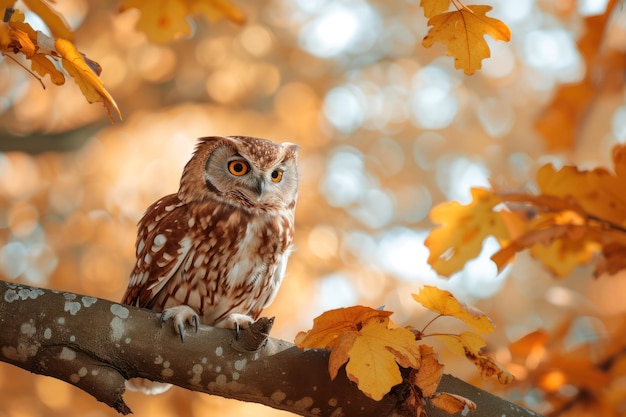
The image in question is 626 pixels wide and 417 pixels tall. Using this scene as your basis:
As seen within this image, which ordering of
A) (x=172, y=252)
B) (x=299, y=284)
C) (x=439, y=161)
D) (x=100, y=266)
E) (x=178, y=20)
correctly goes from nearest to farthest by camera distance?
(x=178, y=20)
(x=172, y=252)
(x=100, y=266)
(x=299, y=284)
(x=439, y=161)

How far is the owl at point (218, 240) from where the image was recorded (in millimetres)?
2340

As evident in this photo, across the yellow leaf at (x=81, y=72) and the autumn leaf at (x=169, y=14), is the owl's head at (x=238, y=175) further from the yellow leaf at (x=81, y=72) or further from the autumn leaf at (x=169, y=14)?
the yellow leaf at (x=81, y=72)

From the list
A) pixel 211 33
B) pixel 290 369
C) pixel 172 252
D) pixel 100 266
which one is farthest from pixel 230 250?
pixel 211 33

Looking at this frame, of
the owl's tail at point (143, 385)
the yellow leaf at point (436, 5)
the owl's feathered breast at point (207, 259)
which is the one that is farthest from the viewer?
the owl's tail at point (143, 385)

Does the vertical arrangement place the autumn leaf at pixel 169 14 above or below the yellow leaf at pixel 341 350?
above

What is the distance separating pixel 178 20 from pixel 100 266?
3.17 meters

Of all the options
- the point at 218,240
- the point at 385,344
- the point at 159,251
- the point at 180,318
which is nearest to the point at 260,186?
the point at 218,240

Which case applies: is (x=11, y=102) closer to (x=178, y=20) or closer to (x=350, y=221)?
(x=350, y=221)

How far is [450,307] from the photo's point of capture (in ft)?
4.72

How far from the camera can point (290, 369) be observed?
1.62 m

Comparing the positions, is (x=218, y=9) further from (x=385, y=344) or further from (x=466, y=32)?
(x=385, y=344)

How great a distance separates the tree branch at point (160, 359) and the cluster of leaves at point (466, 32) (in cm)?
72

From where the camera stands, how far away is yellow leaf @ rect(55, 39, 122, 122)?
1.35 metres

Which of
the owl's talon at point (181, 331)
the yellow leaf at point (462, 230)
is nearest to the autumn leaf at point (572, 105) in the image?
the yellow leaf at point (462, 230)
